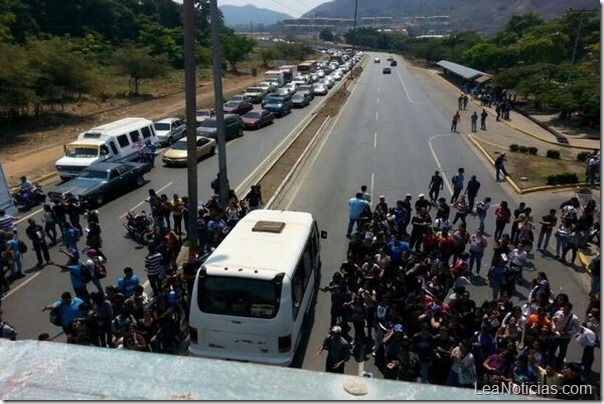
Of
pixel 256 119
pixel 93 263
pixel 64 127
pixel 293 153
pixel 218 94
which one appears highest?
pixel 218 94

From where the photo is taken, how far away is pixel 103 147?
2384cm

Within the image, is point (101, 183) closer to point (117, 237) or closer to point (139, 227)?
point (117, 237)

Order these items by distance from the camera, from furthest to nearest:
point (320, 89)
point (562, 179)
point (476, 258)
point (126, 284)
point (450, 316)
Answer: point (320, 89), point (562, 179), point (476, 258), point (126, 284), point (450, 316)

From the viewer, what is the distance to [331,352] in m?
8.81

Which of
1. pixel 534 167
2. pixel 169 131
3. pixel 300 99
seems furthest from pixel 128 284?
pixel 300 99

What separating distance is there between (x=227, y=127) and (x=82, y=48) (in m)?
38.2

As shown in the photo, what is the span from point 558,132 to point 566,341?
3166 centimetres

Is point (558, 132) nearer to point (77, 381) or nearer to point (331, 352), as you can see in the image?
point (331, 352)

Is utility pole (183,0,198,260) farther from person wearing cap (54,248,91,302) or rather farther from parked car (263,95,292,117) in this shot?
parked car (263,95,292,117)

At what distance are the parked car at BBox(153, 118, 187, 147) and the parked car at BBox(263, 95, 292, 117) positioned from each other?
11.5 metres

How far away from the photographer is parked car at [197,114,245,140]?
3099 centimetres

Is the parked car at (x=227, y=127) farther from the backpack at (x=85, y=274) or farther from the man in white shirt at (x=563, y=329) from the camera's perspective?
the man in white shirt at (x=563, y=329)

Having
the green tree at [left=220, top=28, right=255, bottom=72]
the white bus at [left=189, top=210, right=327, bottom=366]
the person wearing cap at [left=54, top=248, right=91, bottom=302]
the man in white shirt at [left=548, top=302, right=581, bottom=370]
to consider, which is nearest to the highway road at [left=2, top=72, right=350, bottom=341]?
the person wearing cap at [left=54, top=248, right=91, bottom=302]

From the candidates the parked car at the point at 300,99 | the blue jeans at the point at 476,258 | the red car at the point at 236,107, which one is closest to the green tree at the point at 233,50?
the parked car at the point at 300,99
